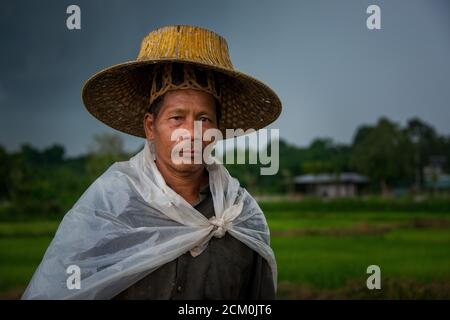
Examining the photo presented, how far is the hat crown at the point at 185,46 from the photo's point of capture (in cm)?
169

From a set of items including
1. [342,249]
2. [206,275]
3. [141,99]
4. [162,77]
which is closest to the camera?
[206,275]

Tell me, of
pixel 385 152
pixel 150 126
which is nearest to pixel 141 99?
pixel 150 126

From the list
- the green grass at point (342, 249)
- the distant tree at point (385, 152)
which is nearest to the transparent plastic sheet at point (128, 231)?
the green grass at point (342, 249)

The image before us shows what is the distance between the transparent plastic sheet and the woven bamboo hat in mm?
328

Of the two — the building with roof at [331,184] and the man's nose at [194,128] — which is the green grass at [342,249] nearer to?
the building with roof at [331,184]

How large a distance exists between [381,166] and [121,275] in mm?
22829

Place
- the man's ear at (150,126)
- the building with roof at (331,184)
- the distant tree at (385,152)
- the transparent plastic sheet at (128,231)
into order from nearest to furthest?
the transparent plastic sheet at (128,231) < the man's ear at (150,126) < the distant tree at (385,152) < the building with roof at (331,184)

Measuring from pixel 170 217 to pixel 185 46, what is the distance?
0.64 metres

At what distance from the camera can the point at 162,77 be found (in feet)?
5.74

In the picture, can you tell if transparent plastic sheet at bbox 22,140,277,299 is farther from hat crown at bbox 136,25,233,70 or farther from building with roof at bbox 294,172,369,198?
building with roof at bbox 294,172,369,198

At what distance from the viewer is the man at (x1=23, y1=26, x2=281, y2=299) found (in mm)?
1596

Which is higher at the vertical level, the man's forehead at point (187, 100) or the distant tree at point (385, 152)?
the distant tree at point (385, 152)

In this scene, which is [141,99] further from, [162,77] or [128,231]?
[128,231]

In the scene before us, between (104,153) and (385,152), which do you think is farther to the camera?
(385,152)
